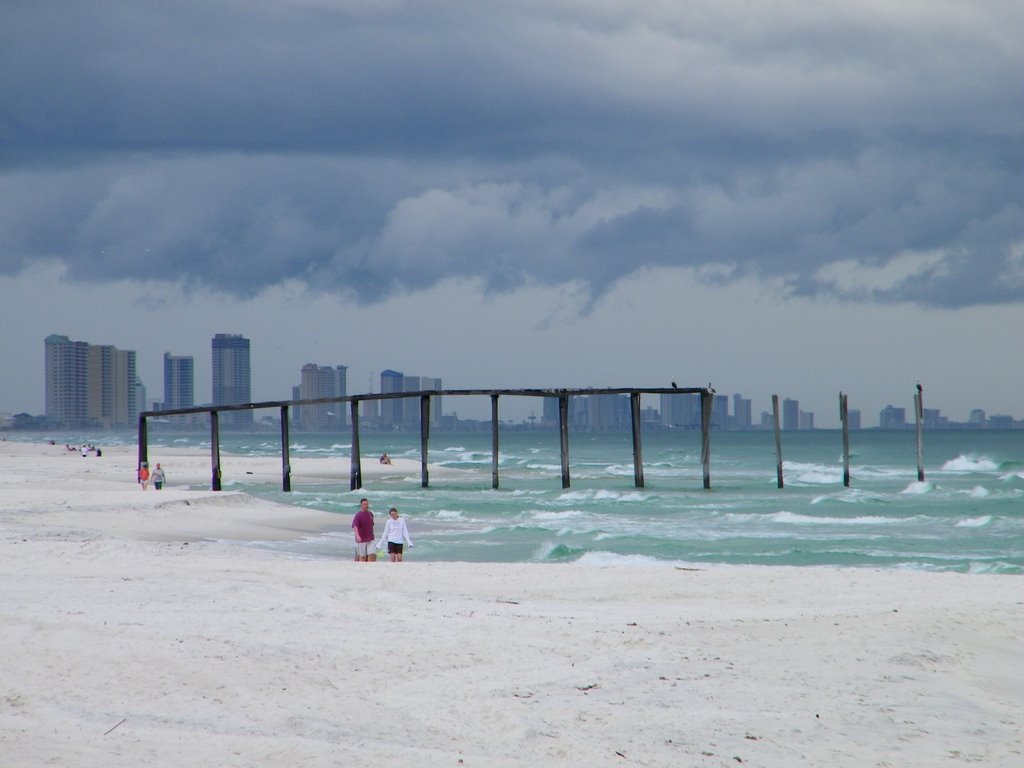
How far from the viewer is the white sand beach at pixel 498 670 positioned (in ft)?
22.2

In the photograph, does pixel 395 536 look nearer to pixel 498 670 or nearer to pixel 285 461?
pixel 498 670

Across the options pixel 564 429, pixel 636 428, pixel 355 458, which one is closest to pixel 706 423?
pixel 636 428

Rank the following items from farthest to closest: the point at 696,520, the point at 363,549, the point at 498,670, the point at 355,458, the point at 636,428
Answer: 1. the point at 355,458
2. the point at 636,428
3. the point at 696,520
4. the point at 363,549
5. the point at 498,670

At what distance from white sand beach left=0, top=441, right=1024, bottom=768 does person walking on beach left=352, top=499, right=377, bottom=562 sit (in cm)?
244

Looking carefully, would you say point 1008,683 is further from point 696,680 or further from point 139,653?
point 139,653

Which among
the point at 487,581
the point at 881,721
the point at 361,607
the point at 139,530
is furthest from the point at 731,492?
the point at 881,721

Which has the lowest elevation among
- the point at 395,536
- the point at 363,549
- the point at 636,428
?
the point at 363,549

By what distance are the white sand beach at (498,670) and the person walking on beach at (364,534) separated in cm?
244

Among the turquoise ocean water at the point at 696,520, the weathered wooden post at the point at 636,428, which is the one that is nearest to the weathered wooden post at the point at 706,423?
the turquoise ocean water at the point at 696,520

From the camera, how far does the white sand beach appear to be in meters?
6.78

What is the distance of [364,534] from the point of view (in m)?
17.5

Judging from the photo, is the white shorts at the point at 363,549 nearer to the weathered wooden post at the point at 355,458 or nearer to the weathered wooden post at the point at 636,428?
the weathered wooden post at the point at 636,428

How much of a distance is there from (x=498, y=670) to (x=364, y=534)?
29.5ft

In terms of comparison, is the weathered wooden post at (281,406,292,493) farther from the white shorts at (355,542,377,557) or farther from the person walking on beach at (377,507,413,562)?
the person walking on beach at (377,507,413,562)
